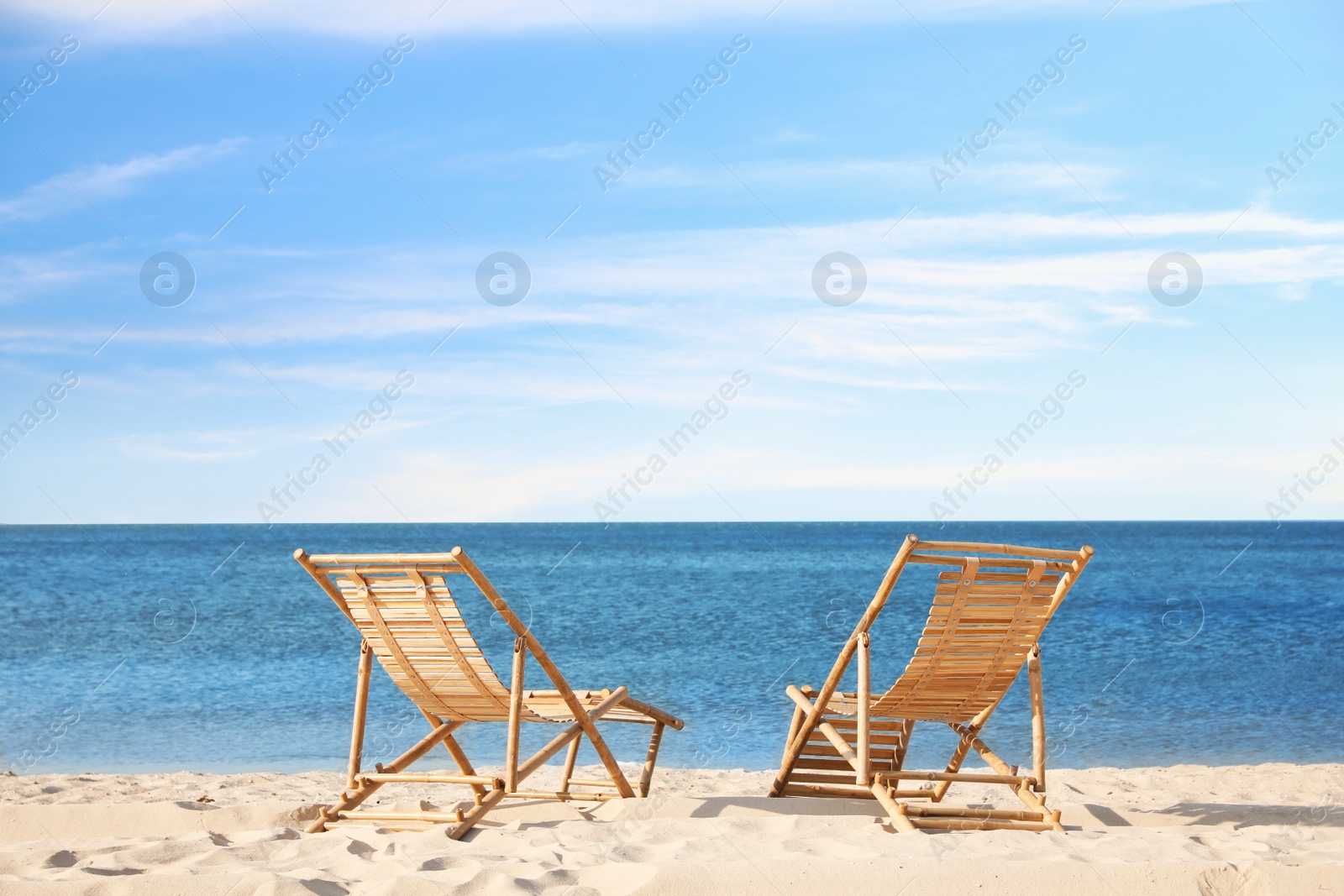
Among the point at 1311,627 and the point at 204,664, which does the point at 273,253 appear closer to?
the point at 204,664

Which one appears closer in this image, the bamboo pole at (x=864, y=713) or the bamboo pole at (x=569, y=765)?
the bamboo pole at (x=864, y=713)

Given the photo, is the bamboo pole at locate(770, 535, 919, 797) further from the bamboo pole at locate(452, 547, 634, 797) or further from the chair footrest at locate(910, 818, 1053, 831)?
the bamboo pole at locate(452, 547, 634, 797)

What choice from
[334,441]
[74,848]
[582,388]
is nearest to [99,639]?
[334,441]

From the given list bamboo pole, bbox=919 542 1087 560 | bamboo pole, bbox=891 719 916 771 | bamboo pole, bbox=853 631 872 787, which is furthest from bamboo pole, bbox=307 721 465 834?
bamboo pole, bbox=919 542 1087 560

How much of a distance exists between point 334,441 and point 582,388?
129 feet

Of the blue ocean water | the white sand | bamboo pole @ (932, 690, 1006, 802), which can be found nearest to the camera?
the white sand

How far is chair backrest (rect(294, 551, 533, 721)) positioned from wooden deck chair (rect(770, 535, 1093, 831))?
1.35 metres

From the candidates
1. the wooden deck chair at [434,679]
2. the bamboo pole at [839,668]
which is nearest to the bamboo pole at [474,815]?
the wooden deck chair at [434,679]

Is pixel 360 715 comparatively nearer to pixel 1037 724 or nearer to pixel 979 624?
pixel 979 624

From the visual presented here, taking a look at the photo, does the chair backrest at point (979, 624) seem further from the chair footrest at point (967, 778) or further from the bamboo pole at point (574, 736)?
the bamboo pole at point (574, 736)

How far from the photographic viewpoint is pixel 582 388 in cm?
4991

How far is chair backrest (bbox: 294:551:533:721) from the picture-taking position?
4.43m

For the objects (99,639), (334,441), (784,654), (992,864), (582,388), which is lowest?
(99,639)

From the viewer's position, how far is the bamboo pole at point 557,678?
4.07 meters
